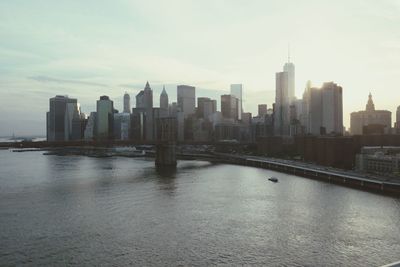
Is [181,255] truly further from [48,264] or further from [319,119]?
[319,119]

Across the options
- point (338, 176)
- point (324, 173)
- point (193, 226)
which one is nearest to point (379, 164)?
point (324, 173)

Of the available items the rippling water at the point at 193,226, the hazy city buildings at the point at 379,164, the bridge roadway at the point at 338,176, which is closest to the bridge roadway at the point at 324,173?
the bridge roadway at the point at 338,176

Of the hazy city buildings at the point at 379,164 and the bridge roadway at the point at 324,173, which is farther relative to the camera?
the hazy city buildings at the point at 379,164

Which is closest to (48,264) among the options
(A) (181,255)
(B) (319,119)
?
(A) (181,255)

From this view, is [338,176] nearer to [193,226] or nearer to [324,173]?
[324,173]

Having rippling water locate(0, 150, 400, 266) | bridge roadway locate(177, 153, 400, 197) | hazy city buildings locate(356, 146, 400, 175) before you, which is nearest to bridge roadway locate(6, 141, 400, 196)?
bridge roadway locate(177, 153, 400, 197)

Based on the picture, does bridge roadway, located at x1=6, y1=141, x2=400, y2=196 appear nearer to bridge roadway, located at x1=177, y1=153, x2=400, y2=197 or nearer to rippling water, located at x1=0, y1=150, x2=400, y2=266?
bridge roadway, located at x1=177, y1=153, x2=400, y2=197

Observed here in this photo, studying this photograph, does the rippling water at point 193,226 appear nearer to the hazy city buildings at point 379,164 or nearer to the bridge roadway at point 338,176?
the bridge roadway at point 338,176

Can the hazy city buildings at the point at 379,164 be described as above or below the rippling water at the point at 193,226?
above
